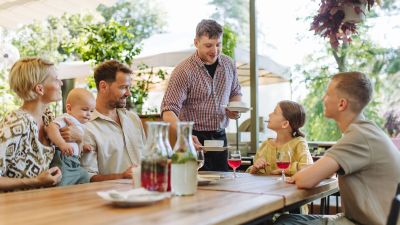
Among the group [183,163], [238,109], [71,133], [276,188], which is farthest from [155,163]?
[238,109]

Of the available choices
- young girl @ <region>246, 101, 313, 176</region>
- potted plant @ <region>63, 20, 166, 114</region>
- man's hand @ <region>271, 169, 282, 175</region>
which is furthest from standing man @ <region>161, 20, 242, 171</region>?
potted plant @ <region>63, 20, 166, 114</region>

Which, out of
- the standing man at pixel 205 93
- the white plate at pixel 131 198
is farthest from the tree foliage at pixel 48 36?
the white plate at pixel 131 198

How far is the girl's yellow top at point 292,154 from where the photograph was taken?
272 centimetres

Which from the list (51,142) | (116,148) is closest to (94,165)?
(116,148)

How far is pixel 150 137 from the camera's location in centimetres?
169

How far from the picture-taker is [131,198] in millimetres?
1496

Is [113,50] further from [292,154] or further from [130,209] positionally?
[130,209]

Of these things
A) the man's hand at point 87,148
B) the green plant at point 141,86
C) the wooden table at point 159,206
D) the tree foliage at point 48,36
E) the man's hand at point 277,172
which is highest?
the tree foliage at point 48,36

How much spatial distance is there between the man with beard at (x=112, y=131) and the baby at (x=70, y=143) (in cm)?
6

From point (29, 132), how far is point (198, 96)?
1.34 meters

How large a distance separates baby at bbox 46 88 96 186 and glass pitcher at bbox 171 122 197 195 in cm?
81

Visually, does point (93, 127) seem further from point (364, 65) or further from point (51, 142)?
point (364, 65)

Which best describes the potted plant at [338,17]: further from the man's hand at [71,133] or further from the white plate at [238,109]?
the man's hand at [71,133]

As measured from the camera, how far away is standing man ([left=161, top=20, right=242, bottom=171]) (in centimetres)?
314
